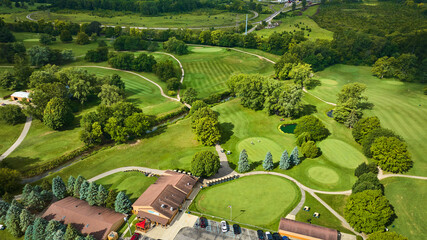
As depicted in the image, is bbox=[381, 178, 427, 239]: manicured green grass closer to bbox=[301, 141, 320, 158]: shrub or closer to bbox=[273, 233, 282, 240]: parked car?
bbox=[301, 141, 320, 158]: shrub

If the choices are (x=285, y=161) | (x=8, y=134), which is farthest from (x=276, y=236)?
(x=8, y=134)

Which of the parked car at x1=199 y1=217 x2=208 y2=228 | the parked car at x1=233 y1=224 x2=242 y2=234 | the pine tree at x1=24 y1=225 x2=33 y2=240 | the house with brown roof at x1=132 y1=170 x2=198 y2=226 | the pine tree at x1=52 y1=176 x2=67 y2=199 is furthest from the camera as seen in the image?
the pine tree at x1=52 y1=176 x2=67 y2=199

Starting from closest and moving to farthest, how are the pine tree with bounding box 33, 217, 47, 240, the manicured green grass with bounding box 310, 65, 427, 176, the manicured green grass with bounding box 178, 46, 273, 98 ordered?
the pine tree with bounding box 33, 217, 47, 240, the manicured green grass with bounding box 310, 65, 427, 176, the manicured green grass with bounding box 178, 46, 273, 98

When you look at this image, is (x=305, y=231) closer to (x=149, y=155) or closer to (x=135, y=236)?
(x=135, y=236)

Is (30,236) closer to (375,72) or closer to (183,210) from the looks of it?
(183,210)

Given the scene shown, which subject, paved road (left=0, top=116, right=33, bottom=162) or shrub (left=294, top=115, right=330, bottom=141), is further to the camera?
shrub (left=294, top=115, right=330, bottom=141)

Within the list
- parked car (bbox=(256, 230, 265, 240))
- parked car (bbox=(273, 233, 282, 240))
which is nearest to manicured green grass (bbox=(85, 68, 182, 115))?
Result: parked car (bbox=(256, 230, 265, 240))

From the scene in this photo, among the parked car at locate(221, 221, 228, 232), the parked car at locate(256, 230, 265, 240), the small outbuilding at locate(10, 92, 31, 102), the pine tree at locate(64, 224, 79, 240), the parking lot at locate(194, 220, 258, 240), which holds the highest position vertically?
the small outbuilding at locate(10, 92, 31, 102)

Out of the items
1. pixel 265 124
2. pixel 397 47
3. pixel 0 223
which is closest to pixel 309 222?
pixel 265 124
